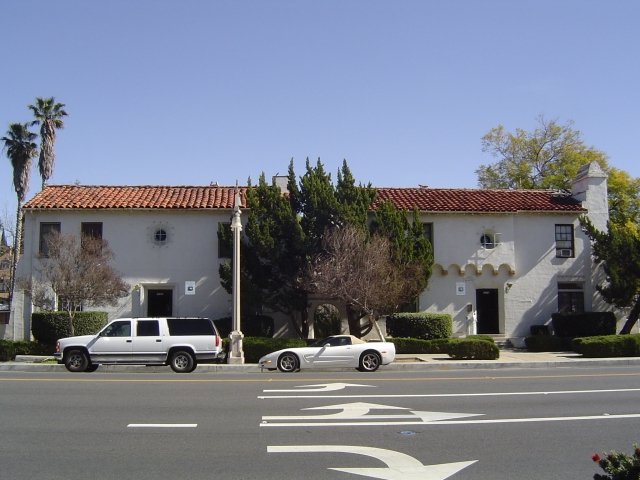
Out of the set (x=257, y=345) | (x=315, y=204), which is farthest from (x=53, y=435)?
(x=315, y=204)

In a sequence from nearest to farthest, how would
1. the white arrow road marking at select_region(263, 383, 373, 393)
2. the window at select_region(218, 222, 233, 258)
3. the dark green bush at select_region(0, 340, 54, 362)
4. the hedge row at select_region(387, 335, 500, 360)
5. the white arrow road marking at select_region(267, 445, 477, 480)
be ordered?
the white arrow road marking at select_region(267, 445, 477, 480)
the white arrow road marking at select_region(263, 383, 373, 393)
the hedge row at select_region(387, 335, 500, 360)
the dark green bush at select_region(0, 340, 54, 362)
the window at select_region(218, 222, 233, 258)

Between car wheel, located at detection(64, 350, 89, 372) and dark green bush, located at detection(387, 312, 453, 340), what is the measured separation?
1164 centimetres

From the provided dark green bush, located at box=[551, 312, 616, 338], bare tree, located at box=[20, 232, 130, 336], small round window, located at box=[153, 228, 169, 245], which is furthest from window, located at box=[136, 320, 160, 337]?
dark green bush, located at box=[551, 312, 616, 338]

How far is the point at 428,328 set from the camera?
24.4m

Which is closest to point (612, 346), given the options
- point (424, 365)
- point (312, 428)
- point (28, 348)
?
point (424, 365)

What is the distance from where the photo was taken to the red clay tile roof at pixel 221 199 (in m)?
26.0

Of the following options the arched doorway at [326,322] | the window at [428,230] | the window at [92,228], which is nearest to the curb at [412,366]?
the arched doorway at [326,322]

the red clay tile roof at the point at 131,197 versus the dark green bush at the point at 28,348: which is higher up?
the red clay tile roof at the point at 131,197

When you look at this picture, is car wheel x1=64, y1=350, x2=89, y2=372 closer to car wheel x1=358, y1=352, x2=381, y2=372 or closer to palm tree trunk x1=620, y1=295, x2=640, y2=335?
car wheel x1=358, y1=352, x2=381, y2=372

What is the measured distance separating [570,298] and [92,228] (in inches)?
823

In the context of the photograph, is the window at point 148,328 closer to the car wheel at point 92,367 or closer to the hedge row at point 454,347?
the car wheel at point 92,367

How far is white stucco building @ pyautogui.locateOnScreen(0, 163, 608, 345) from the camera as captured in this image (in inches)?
1016

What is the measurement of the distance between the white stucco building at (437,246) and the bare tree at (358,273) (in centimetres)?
414

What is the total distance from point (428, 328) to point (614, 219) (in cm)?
1800
